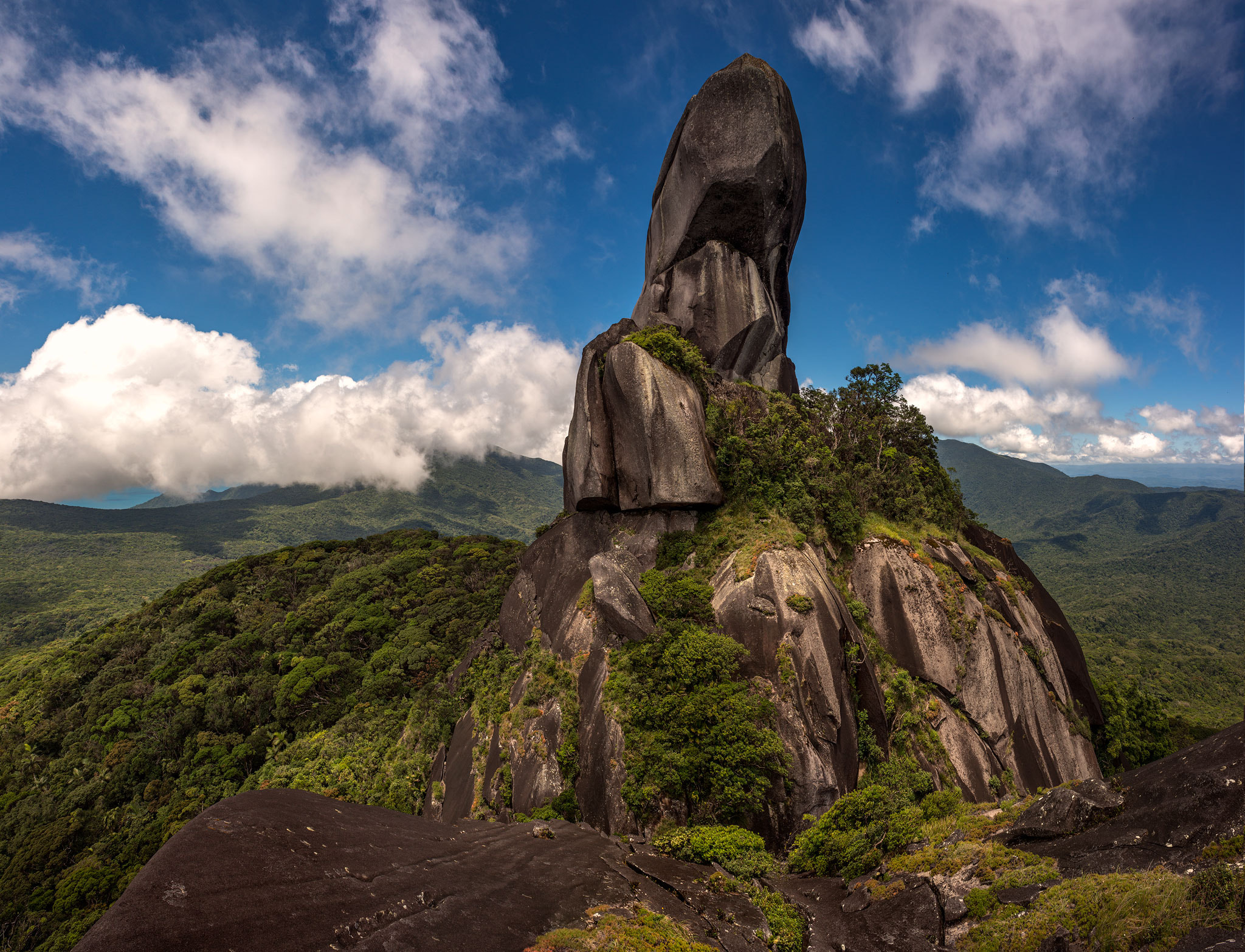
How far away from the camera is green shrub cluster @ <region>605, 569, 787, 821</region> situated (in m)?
17.3

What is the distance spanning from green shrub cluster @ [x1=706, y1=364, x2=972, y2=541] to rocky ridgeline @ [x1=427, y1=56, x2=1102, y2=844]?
153 cm

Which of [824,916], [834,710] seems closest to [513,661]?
[834,710]

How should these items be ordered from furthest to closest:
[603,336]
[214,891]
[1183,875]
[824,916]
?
[603,336] → [824,916] → [1183,875] → [214,891]

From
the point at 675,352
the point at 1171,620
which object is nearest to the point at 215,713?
the point at 675,352

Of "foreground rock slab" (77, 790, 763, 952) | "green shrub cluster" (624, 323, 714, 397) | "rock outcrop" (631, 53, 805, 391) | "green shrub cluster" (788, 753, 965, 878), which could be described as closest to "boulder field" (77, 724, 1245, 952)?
"foreground rock slab" (77, 790, 763, 952)

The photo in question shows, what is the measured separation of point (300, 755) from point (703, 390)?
3565 cm

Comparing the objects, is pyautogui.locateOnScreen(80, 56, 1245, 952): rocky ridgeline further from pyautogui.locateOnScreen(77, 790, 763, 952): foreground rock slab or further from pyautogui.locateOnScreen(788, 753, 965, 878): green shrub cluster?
pyautogui.locateOnScreen(788, 753, 965, 878): green shrub cluster

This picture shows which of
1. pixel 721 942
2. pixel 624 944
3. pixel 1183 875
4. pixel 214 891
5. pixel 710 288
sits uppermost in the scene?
pixel 710 288

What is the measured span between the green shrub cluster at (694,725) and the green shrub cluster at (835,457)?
795 centimetres

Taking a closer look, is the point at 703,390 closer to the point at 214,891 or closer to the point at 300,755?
the point at 214,891

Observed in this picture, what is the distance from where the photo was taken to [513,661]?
91.3ft

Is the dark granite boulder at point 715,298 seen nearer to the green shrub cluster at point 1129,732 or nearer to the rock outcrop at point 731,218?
the rock outcrop at point 731,218

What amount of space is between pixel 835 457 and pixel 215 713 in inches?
1880

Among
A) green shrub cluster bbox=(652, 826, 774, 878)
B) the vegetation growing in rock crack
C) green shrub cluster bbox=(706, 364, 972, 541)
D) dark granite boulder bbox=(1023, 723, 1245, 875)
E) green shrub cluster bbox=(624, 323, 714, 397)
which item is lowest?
green shrub cluster bbox=(652, 826, 774, 878)
